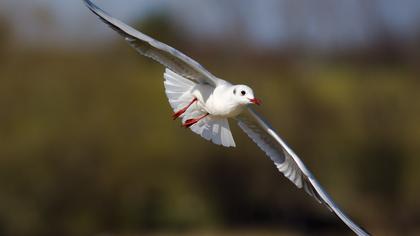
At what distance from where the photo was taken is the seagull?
5406 mm

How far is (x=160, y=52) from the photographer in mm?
5523

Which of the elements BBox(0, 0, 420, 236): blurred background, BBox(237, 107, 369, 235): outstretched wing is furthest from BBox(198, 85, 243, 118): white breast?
BBox(0, 0, 420, 236): blurred background

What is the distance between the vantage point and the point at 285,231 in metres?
16.9

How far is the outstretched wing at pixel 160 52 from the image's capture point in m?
5.25

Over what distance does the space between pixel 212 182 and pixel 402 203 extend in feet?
10.8

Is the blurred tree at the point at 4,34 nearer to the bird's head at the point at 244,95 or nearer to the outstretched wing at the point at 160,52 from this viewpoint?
the outstretched wing at the point at 160,52

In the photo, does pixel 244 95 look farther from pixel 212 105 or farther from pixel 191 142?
pixel 191 142

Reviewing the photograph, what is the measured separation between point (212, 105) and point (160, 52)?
40 cm

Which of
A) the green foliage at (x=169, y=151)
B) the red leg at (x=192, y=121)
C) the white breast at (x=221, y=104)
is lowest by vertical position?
the green foliage at (x=169, y=151)

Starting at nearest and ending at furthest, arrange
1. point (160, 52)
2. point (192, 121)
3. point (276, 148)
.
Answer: point (160, 52), point (192, 121), point (276, 148)

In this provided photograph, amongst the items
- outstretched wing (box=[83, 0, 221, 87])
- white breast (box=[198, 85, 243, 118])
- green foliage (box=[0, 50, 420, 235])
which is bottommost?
green foliage (box=[0, 50, 420, 235])

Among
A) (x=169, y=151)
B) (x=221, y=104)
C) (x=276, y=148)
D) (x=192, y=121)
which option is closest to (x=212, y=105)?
(x=221, y=104)

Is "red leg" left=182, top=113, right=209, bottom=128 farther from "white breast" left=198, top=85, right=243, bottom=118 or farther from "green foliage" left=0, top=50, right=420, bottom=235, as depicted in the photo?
"green foliage" left=0, top=50, right=420, bottom=235

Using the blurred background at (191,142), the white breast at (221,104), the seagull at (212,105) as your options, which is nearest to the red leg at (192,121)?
the seagull at (212,105)
